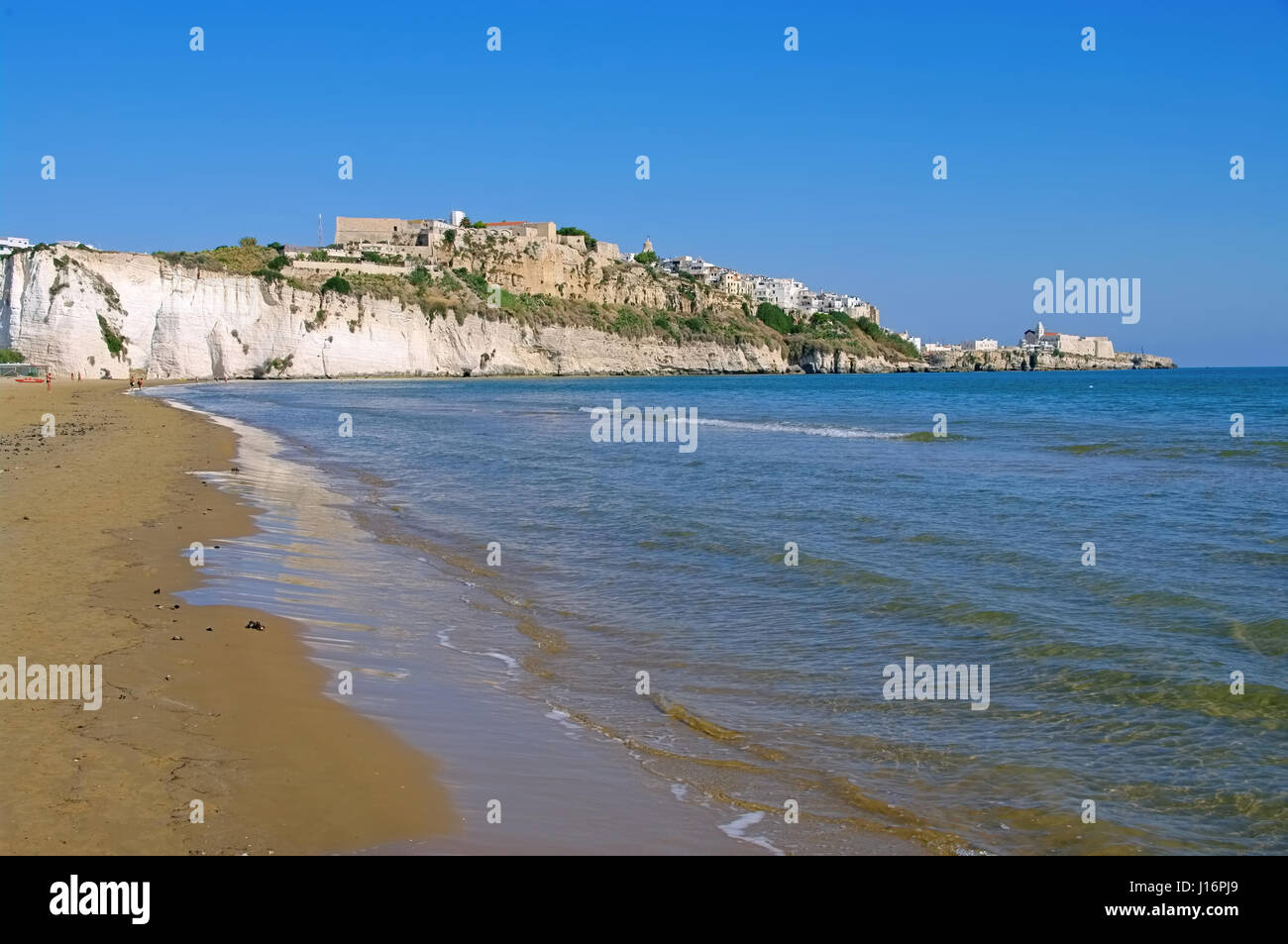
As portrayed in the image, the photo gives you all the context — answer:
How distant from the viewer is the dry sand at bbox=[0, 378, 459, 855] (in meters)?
4.08

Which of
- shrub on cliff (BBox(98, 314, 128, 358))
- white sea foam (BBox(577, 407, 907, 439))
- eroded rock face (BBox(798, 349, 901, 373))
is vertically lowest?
white sea foam (BBox(577, 407, 907, 439))

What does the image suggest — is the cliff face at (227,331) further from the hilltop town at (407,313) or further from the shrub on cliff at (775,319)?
the shrub on cliff at (775,319)

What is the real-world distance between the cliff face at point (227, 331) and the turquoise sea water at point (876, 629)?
190 feet

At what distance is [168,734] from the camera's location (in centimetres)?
514

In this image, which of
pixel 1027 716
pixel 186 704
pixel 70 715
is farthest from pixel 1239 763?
pixel 70 715

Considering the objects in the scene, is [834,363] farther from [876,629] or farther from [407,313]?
[876,629]
